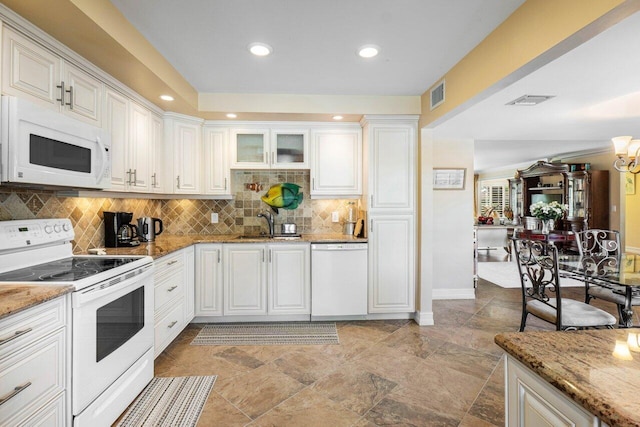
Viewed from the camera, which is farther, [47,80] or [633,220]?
[633,220]

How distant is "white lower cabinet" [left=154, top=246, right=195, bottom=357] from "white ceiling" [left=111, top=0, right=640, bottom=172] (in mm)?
1661

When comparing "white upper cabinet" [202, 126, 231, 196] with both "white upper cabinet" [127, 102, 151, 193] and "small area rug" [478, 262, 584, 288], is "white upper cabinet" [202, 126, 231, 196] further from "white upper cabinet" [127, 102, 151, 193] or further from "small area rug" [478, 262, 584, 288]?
"small area rug" [478, 262, 584, 288]

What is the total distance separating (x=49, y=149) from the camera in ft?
5.75

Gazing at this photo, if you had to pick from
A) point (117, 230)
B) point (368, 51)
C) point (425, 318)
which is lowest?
point (425, 318)

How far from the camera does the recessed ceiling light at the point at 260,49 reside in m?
2.31

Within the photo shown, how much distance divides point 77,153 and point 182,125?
1.57 meters

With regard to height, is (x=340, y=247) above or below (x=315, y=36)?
below

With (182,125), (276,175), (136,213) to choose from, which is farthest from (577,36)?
(136,213)

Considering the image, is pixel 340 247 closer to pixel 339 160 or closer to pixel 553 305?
pixel 339 160

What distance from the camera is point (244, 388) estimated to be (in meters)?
2.25

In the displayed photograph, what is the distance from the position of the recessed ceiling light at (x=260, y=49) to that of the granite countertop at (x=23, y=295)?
1.90m

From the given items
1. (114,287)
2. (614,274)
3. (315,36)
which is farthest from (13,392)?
(614,274)

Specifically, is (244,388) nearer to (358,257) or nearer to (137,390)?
(137,390)

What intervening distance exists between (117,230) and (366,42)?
2540 mm
